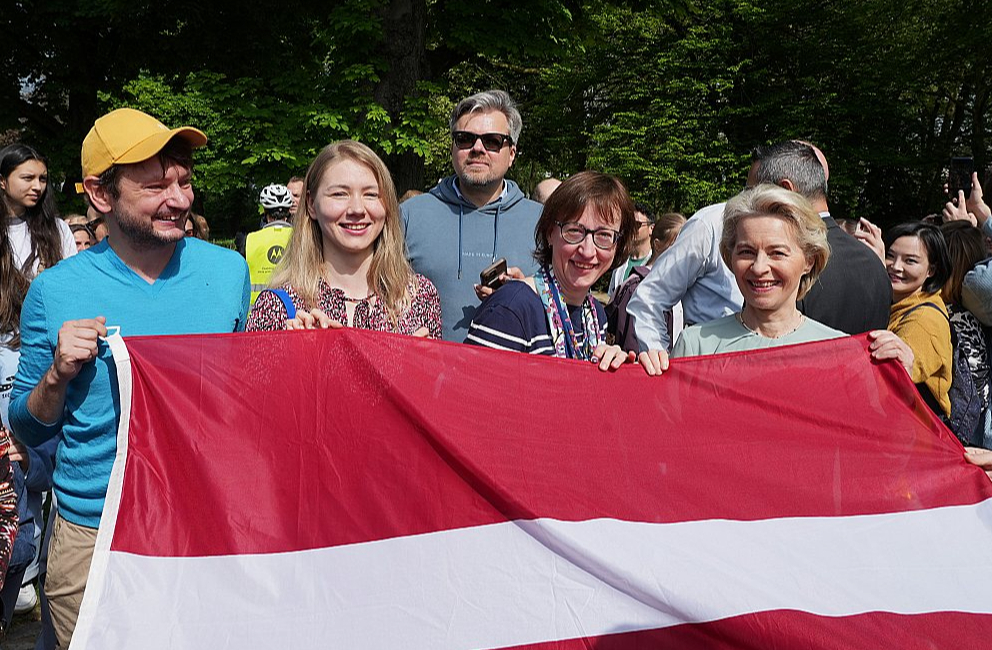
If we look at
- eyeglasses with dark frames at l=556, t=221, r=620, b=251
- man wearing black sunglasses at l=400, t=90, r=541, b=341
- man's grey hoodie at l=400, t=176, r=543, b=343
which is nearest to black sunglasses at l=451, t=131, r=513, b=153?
man wearing black sunglasses at l=400, t=90, r=541, b=341

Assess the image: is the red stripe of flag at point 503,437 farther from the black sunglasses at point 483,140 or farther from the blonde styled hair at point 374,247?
the black sunglasses at point 483,140

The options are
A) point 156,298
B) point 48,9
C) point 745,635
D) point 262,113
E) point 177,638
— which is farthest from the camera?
point 48,9

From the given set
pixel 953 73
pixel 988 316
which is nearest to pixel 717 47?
pixel 953 73

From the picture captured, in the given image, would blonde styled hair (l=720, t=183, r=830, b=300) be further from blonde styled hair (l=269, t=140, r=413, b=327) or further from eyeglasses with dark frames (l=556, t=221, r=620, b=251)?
blonde styled hair (l=269, t=140, r=413, b=327)

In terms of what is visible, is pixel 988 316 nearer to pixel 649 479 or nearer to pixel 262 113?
pixel 649 479

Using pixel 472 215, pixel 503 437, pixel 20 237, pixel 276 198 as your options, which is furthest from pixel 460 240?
pixel 276 198

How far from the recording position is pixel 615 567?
9.06 ft

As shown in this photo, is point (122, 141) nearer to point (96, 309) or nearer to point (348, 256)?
point (96, 309)

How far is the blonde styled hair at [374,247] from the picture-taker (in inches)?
124

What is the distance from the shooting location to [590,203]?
3.18 m

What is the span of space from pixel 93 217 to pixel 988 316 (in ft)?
30.5

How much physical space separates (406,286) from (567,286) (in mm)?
589

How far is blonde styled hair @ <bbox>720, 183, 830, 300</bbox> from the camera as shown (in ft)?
10.1

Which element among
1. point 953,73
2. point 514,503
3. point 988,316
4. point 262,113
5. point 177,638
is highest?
point 953,73
